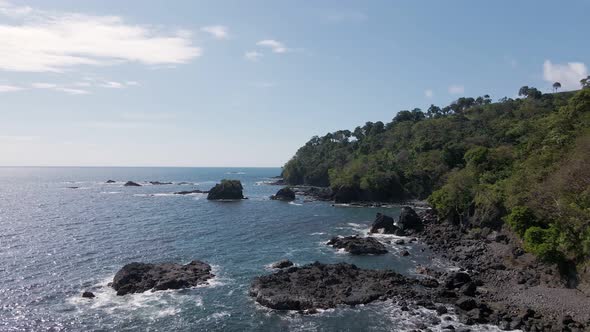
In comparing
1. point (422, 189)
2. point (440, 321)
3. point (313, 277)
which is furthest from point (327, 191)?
point (440, 321)

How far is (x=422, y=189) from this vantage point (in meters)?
117

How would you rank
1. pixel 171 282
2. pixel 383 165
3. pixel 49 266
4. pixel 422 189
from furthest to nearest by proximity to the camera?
pixel 383 165, pixel 422 189, pixel 49 266, pixel 171 282

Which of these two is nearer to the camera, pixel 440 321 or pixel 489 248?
pixel 440 321

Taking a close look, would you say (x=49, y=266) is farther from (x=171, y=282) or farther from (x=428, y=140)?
(x=428, y=140)

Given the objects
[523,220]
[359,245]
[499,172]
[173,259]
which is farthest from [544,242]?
[173,259]

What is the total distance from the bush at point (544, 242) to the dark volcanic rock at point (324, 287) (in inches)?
498

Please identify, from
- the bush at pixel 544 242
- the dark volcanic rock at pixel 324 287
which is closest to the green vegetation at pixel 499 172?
the bush at pixel 544 242

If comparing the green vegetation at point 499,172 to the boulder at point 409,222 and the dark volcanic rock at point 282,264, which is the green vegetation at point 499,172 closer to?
the boulder at point 409,222

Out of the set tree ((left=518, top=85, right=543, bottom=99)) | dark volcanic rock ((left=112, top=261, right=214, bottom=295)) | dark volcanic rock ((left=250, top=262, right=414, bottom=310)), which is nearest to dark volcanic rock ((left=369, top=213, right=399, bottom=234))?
dark volcanic rock ((left=250, top=262, right=414, bottom=310))

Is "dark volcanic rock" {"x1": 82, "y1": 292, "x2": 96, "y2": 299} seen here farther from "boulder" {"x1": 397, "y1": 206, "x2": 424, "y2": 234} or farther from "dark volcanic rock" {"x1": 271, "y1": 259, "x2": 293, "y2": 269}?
"boulder" {"x1": 397, "y1": 206, "x2": 424, "y2": 234}

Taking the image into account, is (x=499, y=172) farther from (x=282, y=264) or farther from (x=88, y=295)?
(x=88, y=295)

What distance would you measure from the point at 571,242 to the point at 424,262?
18.2 metres

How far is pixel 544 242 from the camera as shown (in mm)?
40719

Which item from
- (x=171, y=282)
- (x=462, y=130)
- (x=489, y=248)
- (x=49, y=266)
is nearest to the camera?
(x=171, y=282)
